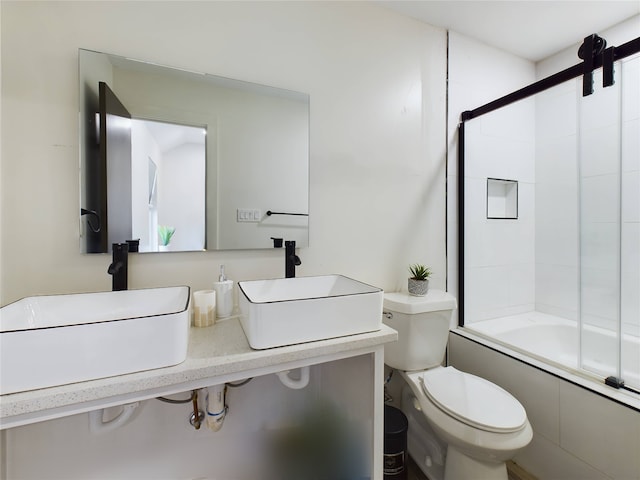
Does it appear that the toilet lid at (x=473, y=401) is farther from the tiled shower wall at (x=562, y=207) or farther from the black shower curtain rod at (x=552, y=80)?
the black shower curtain rod at (x=552, y=80)

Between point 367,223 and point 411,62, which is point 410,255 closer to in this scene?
point 367,223

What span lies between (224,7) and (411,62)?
1.04m

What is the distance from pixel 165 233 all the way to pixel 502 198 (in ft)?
6.95

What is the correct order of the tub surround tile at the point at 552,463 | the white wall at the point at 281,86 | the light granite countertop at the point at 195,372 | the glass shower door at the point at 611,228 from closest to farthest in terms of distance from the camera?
1. the light granite countertop at the point at 195,372
2. the white wall at the point at 281,86
3. the tub surround tile at the point at 552,463
4. the glass shower door at the point at 611,228

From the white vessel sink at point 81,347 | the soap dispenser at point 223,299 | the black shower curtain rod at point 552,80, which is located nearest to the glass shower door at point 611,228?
the black shower curtain rod at point 552,80

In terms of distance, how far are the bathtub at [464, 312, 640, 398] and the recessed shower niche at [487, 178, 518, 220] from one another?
2.33 ft

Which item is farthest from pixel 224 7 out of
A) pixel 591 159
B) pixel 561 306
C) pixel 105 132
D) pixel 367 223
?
pixel 561 306

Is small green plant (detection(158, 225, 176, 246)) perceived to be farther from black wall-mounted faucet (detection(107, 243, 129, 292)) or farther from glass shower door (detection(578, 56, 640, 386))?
glass shower door (detection(578, 56, 640, 386))

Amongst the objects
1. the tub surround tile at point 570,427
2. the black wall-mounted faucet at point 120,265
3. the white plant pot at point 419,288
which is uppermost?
the black wall-mounted faucet at point 120,265

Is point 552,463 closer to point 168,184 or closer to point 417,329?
point 417,329

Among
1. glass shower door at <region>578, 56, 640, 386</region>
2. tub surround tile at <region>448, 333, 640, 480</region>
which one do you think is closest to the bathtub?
glass shower door at <region>578, 56, 640, 386</region>

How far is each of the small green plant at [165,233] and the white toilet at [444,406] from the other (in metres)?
1.06

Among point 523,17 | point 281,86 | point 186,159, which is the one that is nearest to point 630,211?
point 523,17

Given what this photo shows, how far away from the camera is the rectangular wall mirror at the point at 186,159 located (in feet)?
3.53
